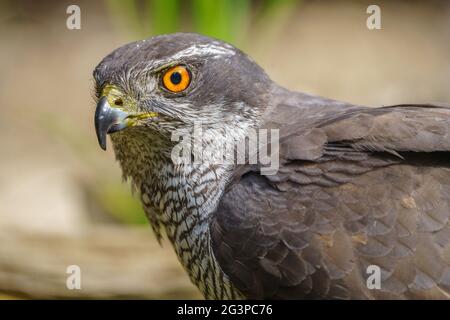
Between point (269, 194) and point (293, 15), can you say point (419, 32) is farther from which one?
point (269, 194)

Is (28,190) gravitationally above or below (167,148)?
above

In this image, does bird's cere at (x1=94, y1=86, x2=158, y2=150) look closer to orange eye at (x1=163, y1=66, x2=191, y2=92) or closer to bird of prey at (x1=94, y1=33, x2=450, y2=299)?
bird of prey at (x1=94, y1=33, x2=450, y2=299)

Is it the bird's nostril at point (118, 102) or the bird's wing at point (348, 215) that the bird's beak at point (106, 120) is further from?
the bird's wing at point (348, 215)

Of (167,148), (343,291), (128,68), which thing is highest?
(128,68)

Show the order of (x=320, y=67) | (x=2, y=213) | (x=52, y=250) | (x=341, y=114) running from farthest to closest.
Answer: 1. (x=320, y=67)
2. (x=2, y=213)
3. (x=52, y=250)
4. (x=341, y=114)

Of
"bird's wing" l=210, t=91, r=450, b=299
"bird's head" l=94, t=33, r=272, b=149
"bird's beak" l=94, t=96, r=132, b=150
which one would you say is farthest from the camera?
"bird's head" l=94, t=33, r=272, b=149

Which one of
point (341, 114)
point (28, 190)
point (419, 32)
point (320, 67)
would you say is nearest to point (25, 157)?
point (28, 190)

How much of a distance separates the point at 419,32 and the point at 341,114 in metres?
7.89

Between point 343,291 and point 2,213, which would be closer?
point 343,291

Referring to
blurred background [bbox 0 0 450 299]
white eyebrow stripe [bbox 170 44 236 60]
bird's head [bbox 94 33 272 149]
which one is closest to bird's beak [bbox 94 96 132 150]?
bird's head [bbox 94 33 272 149]

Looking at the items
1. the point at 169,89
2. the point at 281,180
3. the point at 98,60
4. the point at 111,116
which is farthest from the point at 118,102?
the point at 98,60

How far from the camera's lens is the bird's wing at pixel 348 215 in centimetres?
404

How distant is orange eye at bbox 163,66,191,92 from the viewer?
4637 mm

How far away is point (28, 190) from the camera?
9633 millimetres
